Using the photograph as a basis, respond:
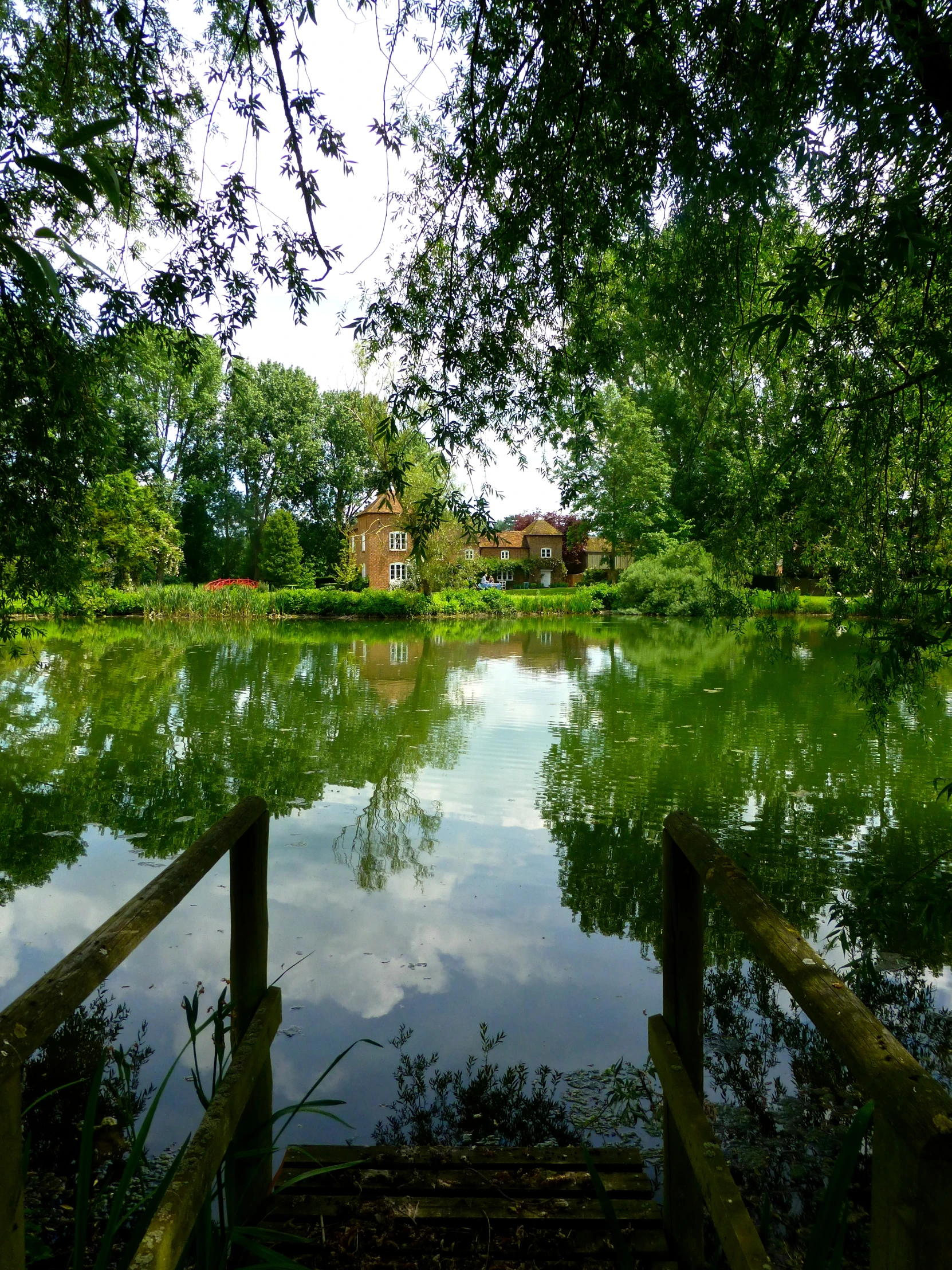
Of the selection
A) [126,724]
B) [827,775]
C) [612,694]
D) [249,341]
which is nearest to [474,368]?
[249,341]

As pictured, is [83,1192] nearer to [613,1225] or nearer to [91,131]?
[613,1225]

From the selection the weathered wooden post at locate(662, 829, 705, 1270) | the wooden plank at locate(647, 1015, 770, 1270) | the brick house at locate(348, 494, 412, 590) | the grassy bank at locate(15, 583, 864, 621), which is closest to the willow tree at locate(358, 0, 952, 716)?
the weathered wooden post at locate(662, 829, 705, 1270)

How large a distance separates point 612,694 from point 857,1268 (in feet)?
40.0

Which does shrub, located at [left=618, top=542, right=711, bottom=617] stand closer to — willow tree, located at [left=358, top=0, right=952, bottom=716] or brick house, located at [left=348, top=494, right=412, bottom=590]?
brick house, located at [left=348, top=494, right=412, bottom=590]

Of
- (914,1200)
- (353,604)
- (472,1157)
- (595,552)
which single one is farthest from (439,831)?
(595,552)

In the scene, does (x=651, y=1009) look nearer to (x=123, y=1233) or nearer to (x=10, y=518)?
(x=123, y=1233)

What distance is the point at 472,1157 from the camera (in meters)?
3.02

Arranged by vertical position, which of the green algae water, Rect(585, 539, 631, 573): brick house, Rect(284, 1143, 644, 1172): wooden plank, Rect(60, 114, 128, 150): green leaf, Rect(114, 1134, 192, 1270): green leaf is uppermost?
Rect(585, 539, 631, 573): brick house

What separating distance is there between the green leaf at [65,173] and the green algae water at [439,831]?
3.77 m

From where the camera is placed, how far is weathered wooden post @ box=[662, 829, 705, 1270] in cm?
239

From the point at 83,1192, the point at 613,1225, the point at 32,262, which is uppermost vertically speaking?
the point at 32,262

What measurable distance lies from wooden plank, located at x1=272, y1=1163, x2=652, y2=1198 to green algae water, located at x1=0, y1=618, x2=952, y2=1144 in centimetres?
81

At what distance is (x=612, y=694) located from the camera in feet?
48.8

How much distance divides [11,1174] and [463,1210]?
1943 mm
